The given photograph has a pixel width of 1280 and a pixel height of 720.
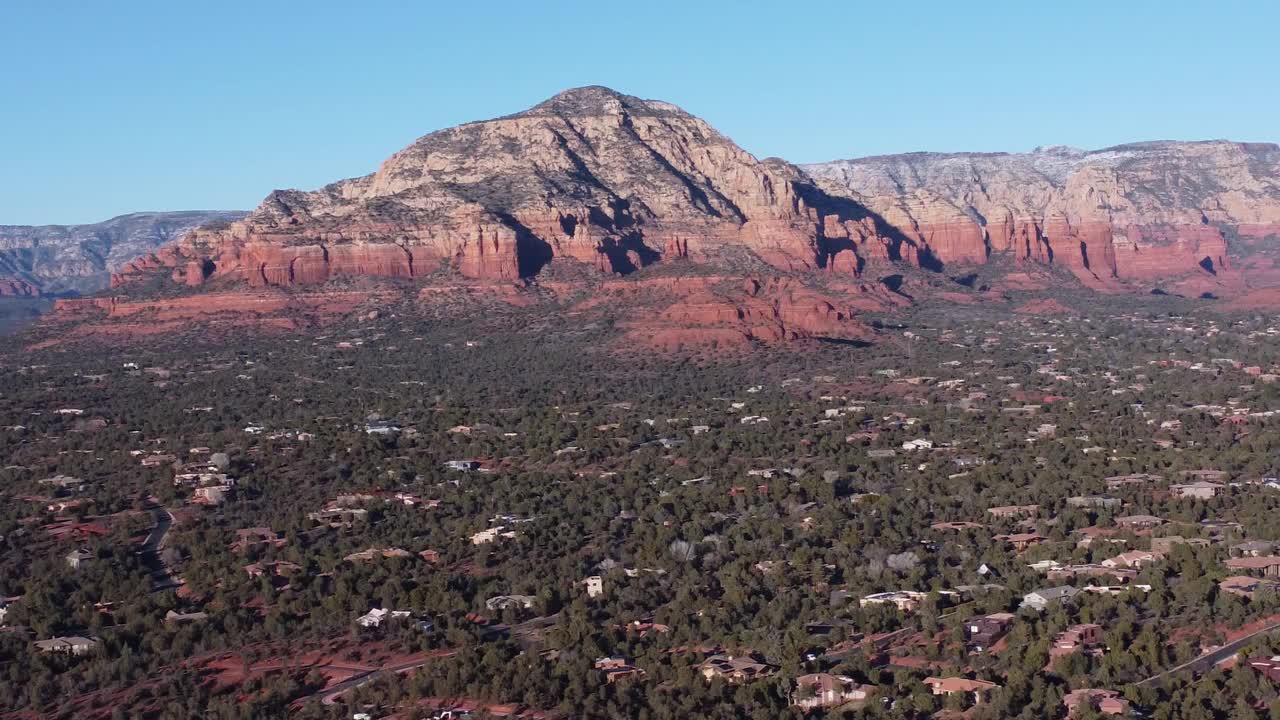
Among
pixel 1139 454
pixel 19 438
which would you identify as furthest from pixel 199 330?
pixel 1139 454

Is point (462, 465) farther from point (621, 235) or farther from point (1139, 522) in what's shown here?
point (621, 235)

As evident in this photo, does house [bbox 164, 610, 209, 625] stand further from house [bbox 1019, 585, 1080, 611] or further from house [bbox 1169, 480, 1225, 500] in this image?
house [bbox 1169, 480, 1225, 500]

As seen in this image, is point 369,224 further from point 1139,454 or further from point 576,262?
point 1139,454

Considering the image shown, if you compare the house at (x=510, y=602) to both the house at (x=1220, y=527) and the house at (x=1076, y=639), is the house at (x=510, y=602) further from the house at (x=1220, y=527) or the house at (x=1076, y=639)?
the house at (x=1220, y=527)

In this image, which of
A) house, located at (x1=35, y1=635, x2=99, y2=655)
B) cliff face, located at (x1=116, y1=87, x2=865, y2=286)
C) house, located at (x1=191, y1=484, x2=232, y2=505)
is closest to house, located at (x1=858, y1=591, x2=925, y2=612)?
house, located at (x1=35, y1=635, x2=99, y2=655)

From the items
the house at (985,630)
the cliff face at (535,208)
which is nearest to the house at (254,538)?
the house at (985,630)
